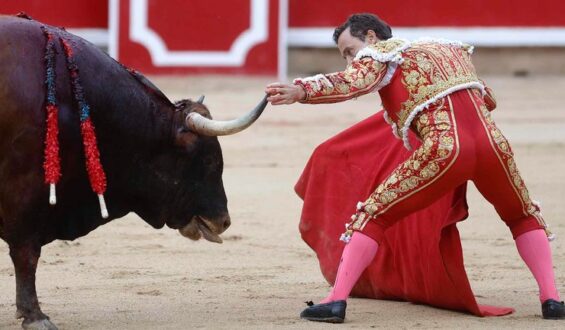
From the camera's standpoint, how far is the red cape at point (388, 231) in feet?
16.5

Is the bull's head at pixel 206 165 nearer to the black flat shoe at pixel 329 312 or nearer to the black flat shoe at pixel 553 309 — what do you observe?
the black flat shoe at pixel 329 312

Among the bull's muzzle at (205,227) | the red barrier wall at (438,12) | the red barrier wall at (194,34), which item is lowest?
the bull's muzzle at (205,227)

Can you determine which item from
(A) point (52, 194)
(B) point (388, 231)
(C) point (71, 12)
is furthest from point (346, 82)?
(C) point (71, 12)

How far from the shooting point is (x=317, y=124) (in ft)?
33.7

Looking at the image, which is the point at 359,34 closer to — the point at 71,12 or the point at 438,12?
the point at 71,12

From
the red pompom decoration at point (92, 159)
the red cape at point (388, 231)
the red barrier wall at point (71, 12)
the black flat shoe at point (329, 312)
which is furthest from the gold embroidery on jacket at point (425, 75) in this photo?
the red barrier wall at point (71, 12)

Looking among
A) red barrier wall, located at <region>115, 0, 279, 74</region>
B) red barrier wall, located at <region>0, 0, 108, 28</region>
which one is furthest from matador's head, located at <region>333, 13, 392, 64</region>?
red barrier wall, located at <region>0, 0, 108, 28</region>

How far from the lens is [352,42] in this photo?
15.9ft

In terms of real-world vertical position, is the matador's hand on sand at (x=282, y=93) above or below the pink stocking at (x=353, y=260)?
above

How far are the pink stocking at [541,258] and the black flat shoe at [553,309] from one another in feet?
0.07

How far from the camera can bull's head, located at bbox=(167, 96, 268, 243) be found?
4.78 meters

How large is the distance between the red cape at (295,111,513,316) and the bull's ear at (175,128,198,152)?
0.77 m

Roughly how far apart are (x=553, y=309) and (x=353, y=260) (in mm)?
681

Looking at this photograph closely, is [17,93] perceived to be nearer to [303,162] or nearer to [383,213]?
[383,213]
